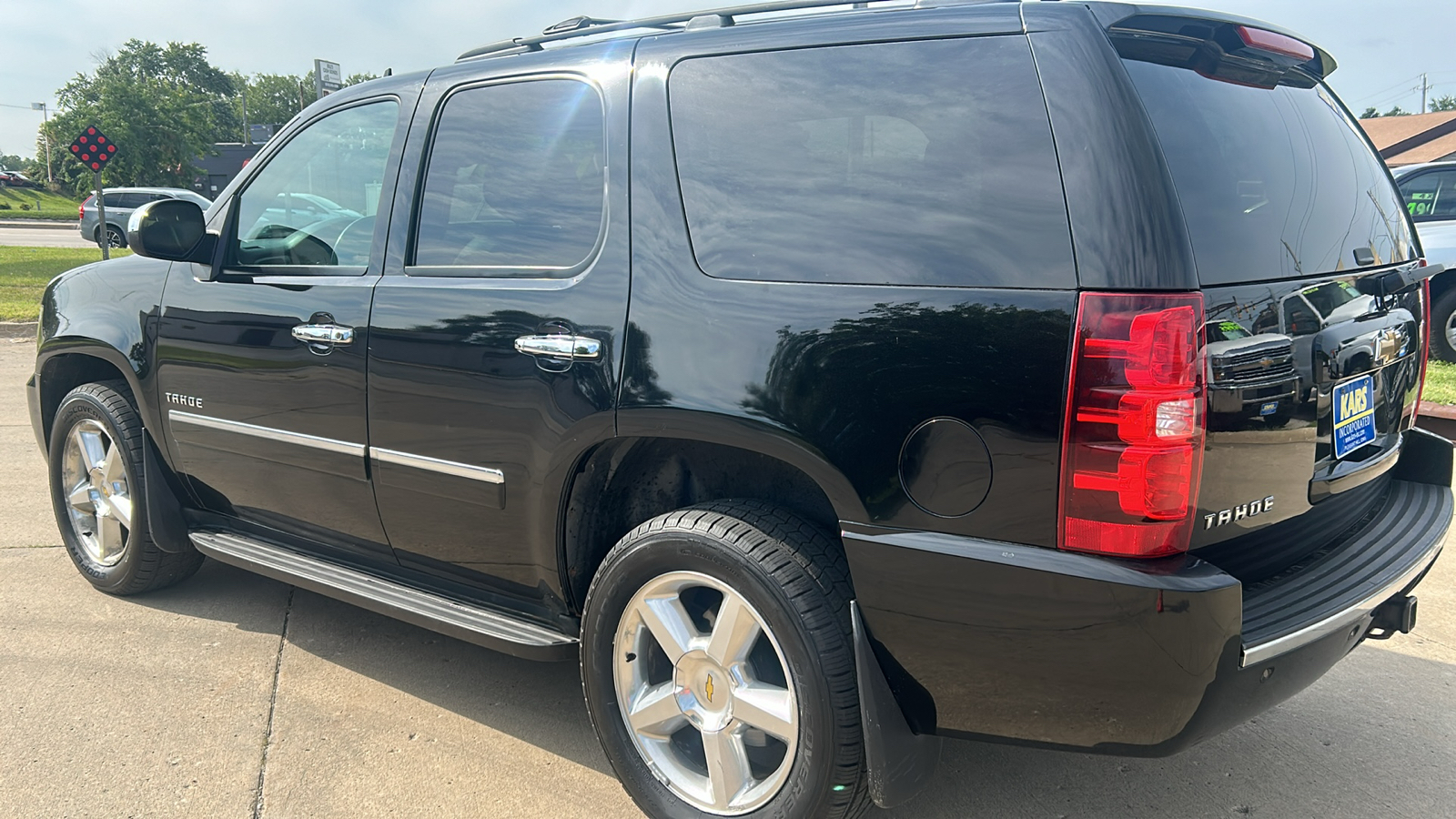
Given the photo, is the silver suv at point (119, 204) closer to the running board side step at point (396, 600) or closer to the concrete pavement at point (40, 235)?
the concrete pavement at point (40, 235)

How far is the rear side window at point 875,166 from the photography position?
2.03 meters

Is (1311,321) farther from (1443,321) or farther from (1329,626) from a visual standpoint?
(1443,321)

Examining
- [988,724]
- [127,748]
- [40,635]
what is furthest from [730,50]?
[40,635]

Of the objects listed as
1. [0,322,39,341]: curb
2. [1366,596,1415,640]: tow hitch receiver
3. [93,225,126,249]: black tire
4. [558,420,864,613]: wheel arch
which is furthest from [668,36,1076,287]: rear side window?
[93,225,126,249]: black tire

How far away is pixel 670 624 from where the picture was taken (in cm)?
249

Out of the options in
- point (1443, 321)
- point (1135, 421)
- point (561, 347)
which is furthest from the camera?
point (1443, 321)

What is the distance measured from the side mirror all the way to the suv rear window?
2995 mm

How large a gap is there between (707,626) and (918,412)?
81 centimetres

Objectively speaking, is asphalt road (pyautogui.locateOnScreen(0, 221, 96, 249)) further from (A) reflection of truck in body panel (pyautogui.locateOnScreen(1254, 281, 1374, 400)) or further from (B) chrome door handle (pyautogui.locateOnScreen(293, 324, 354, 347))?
(A) reflection of truck in body panel (pyautogui.locateOnScreen(1254, 281, 1374, 400))

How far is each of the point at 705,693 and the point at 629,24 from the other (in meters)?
1.87

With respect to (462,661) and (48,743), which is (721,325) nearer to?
(462,661)

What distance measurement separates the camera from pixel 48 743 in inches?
118

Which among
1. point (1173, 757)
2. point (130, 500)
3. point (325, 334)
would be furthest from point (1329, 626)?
point (130, 500)

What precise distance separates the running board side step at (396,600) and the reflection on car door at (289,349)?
0.09 m
